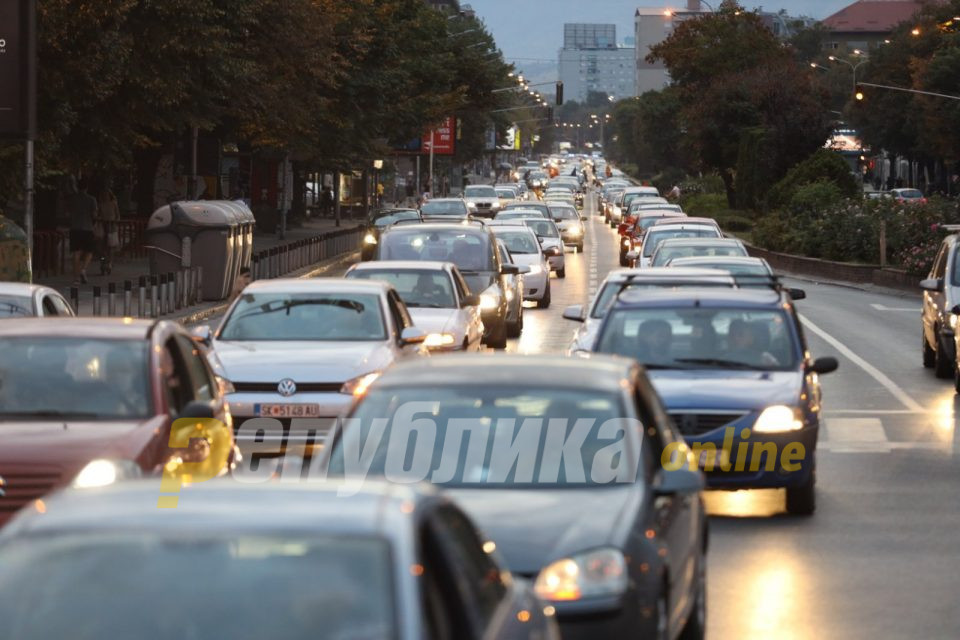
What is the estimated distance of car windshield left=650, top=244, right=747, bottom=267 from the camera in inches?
1060

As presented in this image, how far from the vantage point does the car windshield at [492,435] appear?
844 centimetres

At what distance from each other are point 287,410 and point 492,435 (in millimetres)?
6705

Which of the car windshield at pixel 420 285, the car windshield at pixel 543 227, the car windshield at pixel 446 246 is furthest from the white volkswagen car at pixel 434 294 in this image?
the car windshield at pixel 543 227

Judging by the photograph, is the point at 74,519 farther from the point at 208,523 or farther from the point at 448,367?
the point at 448,367

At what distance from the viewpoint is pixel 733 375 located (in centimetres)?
1347

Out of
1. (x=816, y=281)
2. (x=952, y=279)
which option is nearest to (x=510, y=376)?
(x=952, y=279)

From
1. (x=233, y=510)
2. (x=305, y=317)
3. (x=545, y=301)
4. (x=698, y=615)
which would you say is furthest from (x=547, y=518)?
(x=545, y=301)

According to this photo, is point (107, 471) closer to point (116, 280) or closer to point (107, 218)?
point (116, 280)

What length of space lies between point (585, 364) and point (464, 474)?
102 centimetres

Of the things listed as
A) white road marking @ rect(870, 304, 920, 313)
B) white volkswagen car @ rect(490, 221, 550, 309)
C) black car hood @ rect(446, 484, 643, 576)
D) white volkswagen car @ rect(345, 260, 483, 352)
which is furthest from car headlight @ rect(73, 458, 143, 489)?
white road marking @ rect(870, 304, 920, 313)

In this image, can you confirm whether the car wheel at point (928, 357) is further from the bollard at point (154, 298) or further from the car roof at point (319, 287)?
the bollard at point (154, 298)

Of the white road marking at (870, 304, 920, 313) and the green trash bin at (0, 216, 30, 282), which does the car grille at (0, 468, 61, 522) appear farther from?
the white road marking at (870, 304, 920, 313)

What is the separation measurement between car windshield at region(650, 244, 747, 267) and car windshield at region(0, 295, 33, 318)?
1266cm

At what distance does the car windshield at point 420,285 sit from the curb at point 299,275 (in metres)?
7.19
